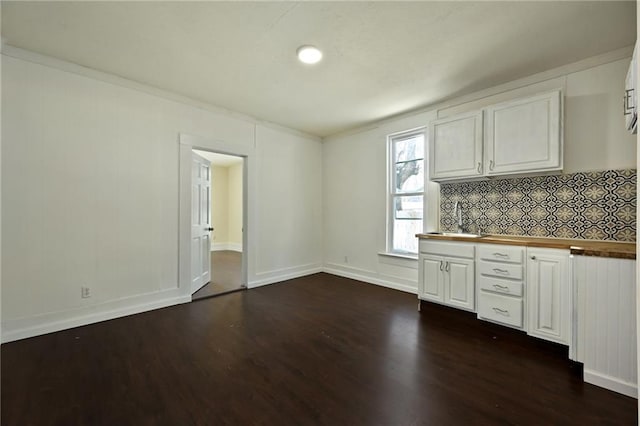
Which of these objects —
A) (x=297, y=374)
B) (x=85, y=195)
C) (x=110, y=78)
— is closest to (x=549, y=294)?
(x=297, y=374)

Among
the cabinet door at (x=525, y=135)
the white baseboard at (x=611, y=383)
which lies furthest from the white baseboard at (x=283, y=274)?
the white baseboard at (x=611, y=383)

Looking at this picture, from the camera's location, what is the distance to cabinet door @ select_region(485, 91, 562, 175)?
101 inches

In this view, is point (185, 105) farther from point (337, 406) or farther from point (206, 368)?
point (337, 406)

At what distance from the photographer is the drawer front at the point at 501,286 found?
252 cm

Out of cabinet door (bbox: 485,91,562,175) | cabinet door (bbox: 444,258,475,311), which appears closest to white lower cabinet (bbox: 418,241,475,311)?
cabinet door (bbox: 444,258,475,311)

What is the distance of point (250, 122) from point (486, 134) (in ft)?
10.7

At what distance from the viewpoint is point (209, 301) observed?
11.8 feet

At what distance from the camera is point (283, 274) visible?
4746 mm

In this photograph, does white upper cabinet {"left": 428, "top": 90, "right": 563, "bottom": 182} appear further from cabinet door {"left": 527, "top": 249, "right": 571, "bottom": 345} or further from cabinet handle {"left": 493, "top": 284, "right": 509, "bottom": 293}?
cabinet handle {"left": 493, "top": 284, "right": 509, "bottom": 293}

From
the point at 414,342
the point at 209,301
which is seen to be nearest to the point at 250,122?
the point at 209,301

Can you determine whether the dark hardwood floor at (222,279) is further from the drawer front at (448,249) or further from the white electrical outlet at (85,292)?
the drawer front at (448,249)

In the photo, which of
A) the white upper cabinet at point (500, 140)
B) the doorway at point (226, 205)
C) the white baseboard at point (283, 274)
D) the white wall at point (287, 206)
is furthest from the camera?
the doorway at point (226, 205)

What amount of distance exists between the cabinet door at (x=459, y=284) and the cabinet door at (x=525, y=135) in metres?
1.06

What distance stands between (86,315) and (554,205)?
506 cm
